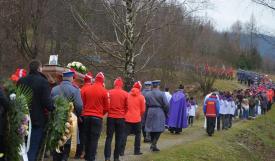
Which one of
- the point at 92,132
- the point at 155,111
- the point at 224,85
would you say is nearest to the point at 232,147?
the point at 155,111

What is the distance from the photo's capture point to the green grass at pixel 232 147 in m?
16.7

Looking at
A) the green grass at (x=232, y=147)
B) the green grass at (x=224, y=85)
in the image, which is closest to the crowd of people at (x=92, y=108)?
the green grass at (x=232, y=147)

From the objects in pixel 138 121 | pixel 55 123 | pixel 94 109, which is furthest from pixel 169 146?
pixel 55 123

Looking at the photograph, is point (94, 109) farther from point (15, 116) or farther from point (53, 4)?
point (53, 4)

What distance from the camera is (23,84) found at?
33.2ft

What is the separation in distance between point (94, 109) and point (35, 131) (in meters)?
2.75

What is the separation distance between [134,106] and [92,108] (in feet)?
7.85

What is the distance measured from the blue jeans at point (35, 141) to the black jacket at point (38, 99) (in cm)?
10

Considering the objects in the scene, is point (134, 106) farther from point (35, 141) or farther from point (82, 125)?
point (35, 141)

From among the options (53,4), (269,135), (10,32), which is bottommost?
(269,135)

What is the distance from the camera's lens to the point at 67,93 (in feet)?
38.9

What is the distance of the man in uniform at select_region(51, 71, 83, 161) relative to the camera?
1188cm

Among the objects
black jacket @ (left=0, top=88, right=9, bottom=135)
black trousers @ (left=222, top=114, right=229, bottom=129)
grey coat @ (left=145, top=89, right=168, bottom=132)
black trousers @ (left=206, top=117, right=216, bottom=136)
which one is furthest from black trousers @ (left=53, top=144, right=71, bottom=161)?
black trousers @ (left=222, top=114, right=229, bottom=129)

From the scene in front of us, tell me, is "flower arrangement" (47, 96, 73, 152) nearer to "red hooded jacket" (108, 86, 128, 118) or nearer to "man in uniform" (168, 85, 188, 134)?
"red hooded jacket" (108, 86, 128, 118)
